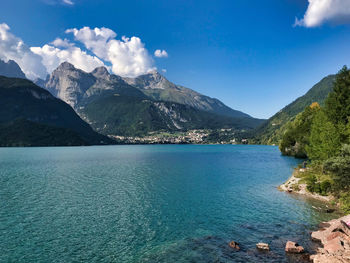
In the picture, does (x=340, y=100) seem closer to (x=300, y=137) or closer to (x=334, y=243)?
(x=334, y=243)

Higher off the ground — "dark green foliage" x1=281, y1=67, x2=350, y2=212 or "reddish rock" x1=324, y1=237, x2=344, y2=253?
"dark green foliage" x1=281, y1=67, x2=350, y2=212

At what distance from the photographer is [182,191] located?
62156 millimetres

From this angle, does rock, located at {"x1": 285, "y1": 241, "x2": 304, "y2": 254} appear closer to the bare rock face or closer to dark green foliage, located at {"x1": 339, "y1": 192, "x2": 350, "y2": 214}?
the bare rock face

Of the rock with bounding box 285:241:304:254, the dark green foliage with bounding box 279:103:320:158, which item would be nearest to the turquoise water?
the rock with bounding box 285:241:304:254

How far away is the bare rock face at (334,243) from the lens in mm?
23411

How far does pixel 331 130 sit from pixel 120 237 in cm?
5581

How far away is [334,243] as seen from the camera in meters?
26.7

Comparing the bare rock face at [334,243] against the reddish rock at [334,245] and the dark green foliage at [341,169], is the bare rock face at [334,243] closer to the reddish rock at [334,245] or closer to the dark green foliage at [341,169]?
the reddish rock at [334,245]

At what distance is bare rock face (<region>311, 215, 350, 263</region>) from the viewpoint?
76.8 feet

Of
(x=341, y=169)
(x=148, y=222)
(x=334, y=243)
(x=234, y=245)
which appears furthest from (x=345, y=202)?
(x=148, y=222)

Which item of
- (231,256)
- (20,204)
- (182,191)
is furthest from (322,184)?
(20,204)

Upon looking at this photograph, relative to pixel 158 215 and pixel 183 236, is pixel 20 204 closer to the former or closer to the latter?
pixel 158 215

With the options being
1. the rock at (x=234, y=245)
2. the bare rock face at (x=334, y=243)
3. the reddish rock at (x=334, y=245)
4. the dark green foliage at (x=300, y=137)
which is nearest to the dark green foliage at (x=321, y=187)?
the bare rock face at (x=334, y=243)

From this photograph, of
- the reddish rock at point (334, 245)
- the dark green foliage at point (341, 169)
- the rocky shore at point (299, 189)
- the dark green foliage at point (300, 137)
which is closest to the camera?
the reddish rock at point (334, 245)
